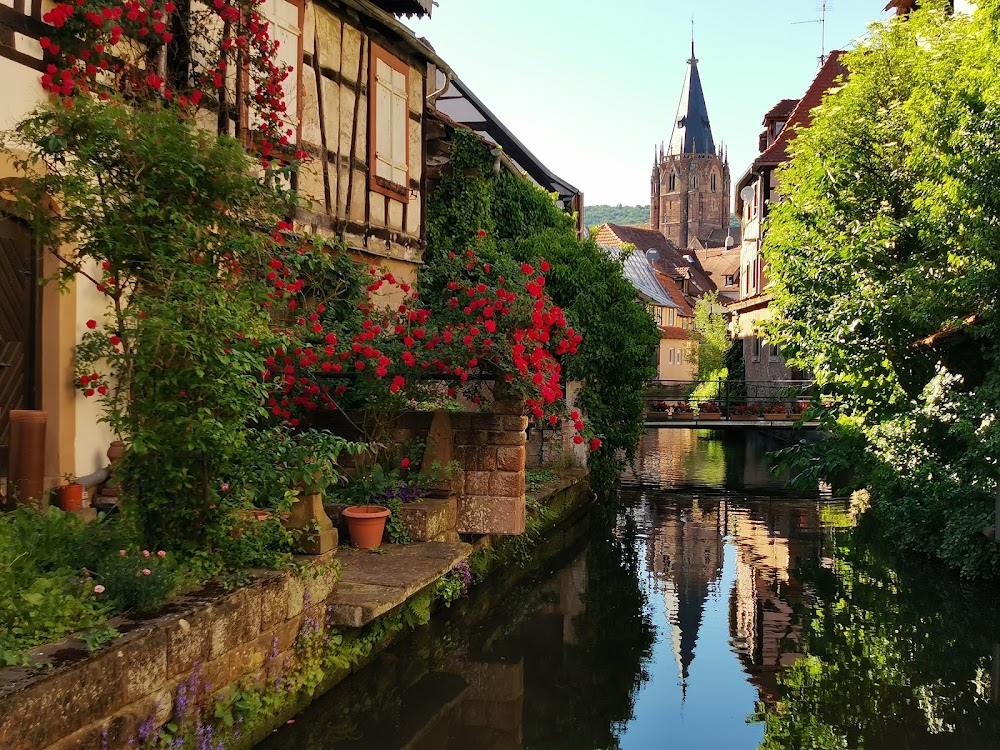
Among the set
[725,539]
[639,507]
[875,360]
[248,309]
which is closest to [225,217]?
[248,309]

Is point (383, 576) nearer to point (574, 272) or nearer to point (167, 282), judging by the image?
point (167, 282)

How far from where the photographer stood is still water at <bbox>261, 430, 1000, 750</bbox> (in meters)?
5.76

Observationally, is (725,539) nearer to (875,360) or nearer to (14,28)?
(875,360)

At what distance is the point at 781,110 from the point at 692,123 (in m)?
59.8

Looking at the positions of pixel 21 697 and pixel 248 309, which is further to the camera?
pixel 248 309

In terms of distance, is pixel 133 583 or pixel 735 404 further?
pixel 735 404

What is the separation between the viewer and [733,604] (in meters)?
8.95

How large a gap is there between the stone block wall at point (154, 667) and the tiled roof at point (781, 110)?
92.6ft

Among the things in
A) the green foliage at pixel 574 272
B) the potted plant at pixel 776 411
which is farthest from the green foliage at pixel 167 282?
the potted plant at pixel 776 411

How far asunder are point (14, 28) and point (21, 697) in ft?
15.8

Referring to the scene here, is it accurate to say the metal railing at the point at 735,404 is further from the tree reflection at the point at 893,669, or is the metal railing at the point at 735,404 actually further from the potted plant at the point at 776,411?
the tree reflection at the point at 893,669

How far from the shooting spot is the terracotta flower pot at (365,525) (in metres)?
7.12

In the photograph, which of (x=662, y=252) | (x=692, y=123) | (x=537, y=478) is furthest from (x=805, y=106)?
(x=692, y=123)

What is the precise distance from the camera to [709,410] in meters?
25.0
